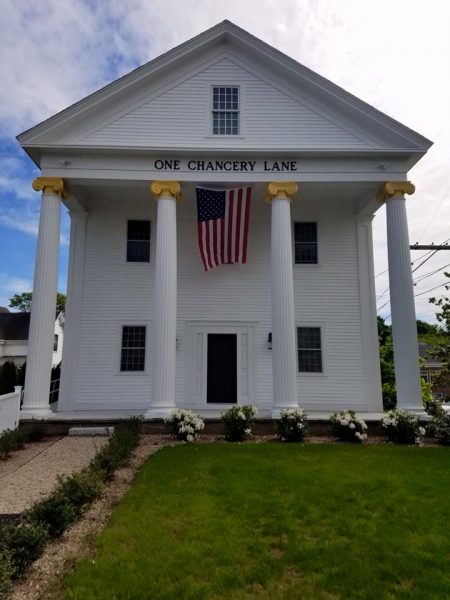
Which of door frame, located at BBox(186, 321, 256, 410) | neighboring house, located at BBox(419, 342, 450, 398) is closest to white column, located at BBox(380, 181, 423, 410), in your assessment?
door frame, located at BBox(186, 321, 256, 410)

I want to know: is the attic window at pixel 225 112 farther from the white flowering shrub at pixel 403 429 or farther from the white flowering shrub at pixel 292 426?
the white flowering shrub at pixel 403 429

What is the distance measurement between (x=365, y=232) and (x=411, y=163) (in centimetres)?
277

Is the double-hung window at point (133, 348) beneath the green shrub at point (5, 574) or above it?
above

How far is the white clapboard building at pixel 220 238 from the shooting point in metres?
11.6

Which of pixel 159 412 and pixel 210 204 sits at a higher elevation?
pixel 210 204

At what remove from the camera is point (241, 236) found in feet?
41.1

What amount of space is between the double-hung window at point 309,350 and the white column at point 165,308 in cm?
444

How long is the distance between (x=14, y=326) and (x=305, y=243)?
95.8 feet

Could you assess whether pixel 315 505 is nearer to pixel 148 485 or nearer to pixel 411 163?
pixel 148 485

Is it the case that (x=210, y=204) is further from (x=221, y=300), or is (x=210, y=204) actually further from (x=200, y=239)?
(x=221, y=300)

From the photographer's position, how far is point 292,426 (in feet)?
32.0

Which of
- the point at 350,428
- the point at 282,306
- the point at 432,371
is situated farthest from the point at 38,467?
the point at 432,371

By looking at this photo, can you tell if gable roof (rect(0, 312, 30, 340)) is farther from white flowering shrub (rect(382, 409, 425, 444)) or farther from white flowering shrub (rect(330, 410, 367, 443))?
white flowering shrub (rect(382, 409, 425, 444))

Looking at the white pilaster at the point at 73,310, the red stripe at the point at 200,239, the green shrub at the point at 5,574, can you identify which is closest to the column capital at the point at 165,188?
the red stripe at the point at 200,239
